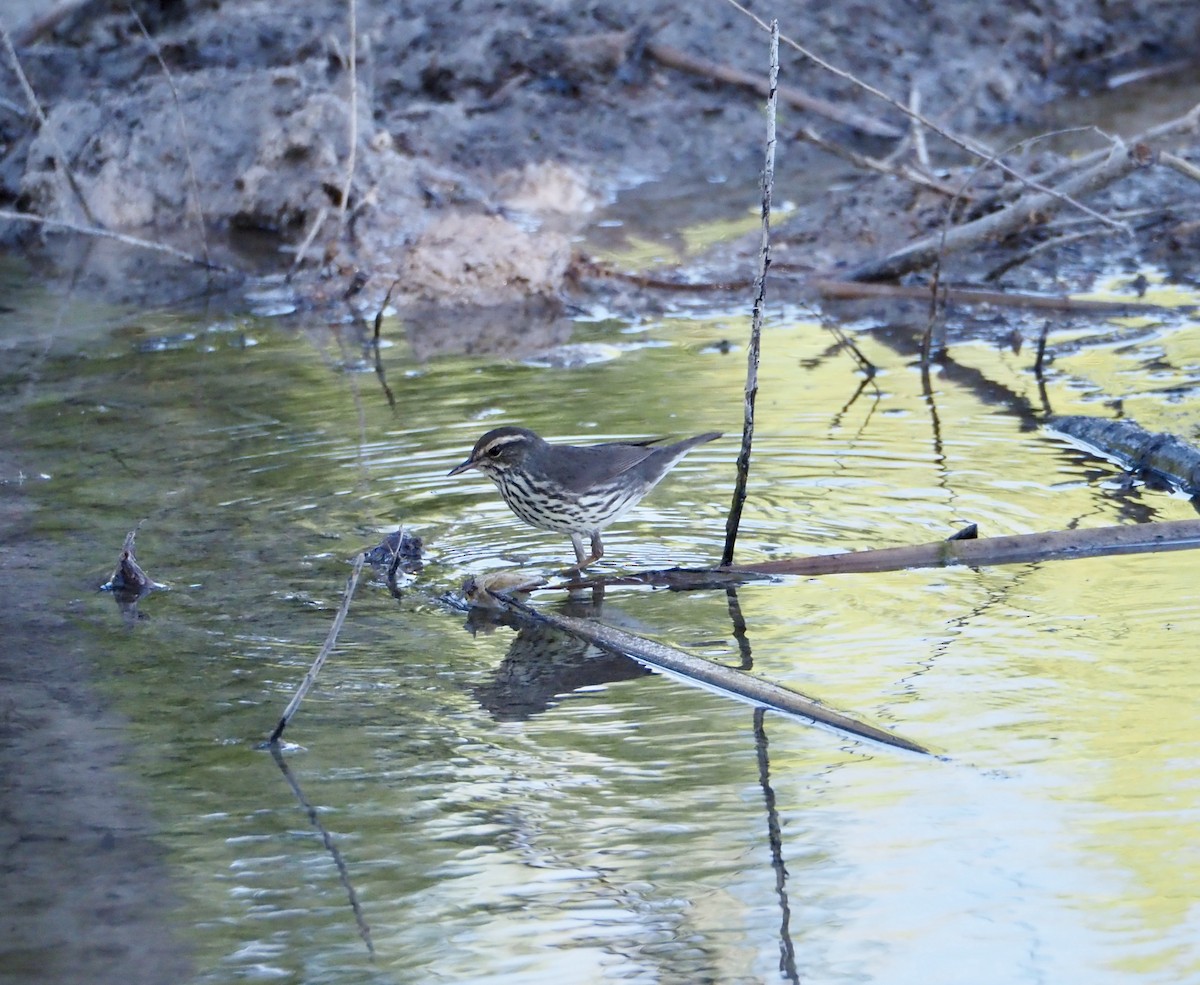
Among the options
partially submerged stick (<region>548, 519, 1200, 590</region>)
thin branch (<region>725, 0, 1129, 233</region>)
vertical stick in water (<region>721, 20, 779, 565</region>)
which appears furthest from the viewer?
thin branch (<region>725, 0, 1129, 233</region>)

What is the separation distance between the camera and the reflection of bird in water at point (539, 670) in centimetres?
496

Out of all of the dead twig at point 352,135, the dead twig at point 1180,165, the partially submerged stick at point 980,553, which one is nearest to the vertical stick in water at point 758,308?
the partially submerged stick at point 980,553

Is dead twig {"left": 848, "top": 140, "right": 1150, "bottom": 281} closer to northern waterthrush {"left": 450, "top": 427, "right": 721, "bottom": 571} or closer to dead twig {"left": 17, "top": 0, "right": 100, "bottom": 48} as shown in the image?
northern waterthrush {"left": 450, "top": 427, "right": 721, "bottom": 571}

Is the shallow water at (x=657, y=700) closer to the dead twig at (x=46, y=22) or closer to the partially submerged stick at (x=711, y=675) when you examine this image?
the partially submerged stick at (x=711, y=675)

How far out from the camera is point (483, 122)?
14094 millimetres

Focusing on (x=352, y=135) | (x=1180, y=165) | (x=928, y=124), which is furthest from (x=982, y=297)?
(x=352, y=135)

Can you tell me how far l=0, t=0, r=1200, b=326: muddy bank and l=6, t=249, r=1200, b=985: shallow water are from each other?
3.12m

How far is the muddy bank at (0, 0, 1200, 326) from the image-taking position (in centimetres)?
1146

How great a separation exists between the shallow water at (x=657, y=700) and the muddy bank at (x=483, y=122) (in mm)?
3119

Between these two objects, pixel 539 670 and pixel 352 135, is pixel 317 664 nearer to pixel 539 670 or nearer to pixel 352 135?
pixel 539 670

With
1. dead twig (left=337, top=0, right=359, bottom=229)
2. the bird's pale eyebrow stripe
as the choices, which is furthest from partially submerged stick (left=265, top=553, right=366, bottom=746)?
dead twig (left=337, top=0, right=359, bottom=229)

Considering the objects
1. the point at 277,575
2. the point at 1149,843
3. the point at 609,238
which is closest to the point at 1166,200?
the point at 609,238

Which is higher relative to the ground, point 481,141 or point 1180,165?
point 481,141

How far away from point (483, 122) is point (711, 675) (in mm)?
9920
